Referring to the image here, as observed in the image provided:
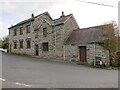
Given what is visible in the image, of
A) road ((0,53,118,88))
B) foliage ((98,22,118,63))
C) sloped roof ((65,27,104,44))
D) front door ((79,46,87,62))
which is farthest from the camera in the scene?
front door ((79,46,87,62))

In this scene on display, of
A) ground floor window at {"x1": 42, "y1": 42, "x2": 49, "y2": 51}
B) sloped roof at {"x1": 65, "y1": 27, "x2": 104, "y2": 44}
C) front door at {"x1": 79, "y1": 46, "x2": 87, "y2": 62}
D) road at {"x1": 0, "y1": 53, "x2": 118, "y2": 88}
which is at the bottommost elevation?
road at {"x1": 0, "y1": 53, "x2": 118, "y2": 88}

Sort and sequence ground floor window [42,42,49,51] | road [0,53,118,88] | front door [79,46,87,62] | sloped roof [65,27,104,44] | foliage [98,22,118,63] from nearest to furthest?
road [0,53,118,88]
foliage [98,22,118,63]
sloped roof [65,27,104,44]
front door [79,46,87,62]
ground floor window [42,42,49,51]

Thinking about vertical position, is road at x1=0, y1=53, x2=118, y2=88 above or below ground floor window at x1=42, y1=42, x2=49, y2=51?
below

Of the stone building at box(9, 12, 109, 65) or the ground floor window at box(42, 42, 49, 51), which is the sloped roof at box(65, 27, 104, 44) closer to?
the stone building at box(9, 12, 109, 65)

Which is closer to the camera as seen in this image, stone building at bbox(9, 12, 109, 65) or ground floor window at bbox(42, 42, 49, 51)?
stone building at bbox(9, 12, 109, 65)

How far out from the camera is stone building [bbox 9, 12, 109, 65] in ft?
96.4

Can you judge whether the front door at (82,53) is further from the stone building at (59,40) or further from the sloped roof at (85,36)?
the sloped roof at (85,36)

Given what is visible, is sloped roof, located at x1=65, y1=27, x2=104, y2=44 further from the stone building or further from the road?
the road

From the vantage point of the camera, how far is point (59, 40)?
35875mm

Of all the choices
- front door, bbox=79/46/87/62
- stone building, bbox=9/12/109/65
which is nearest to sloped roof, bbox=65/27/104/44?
stone building, bbox=9/12/109/65

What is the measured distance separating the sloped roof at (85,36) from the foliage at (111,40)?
2.84 feet

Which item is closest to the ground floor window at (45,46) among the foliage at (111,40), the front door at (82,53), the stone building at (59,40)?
the stone building at (59,40)

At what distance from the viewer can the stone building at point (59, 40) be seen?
96.4 feet

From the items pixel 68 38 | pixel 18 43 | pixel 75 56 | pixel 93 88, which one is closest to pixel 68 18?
pixel 68 38
